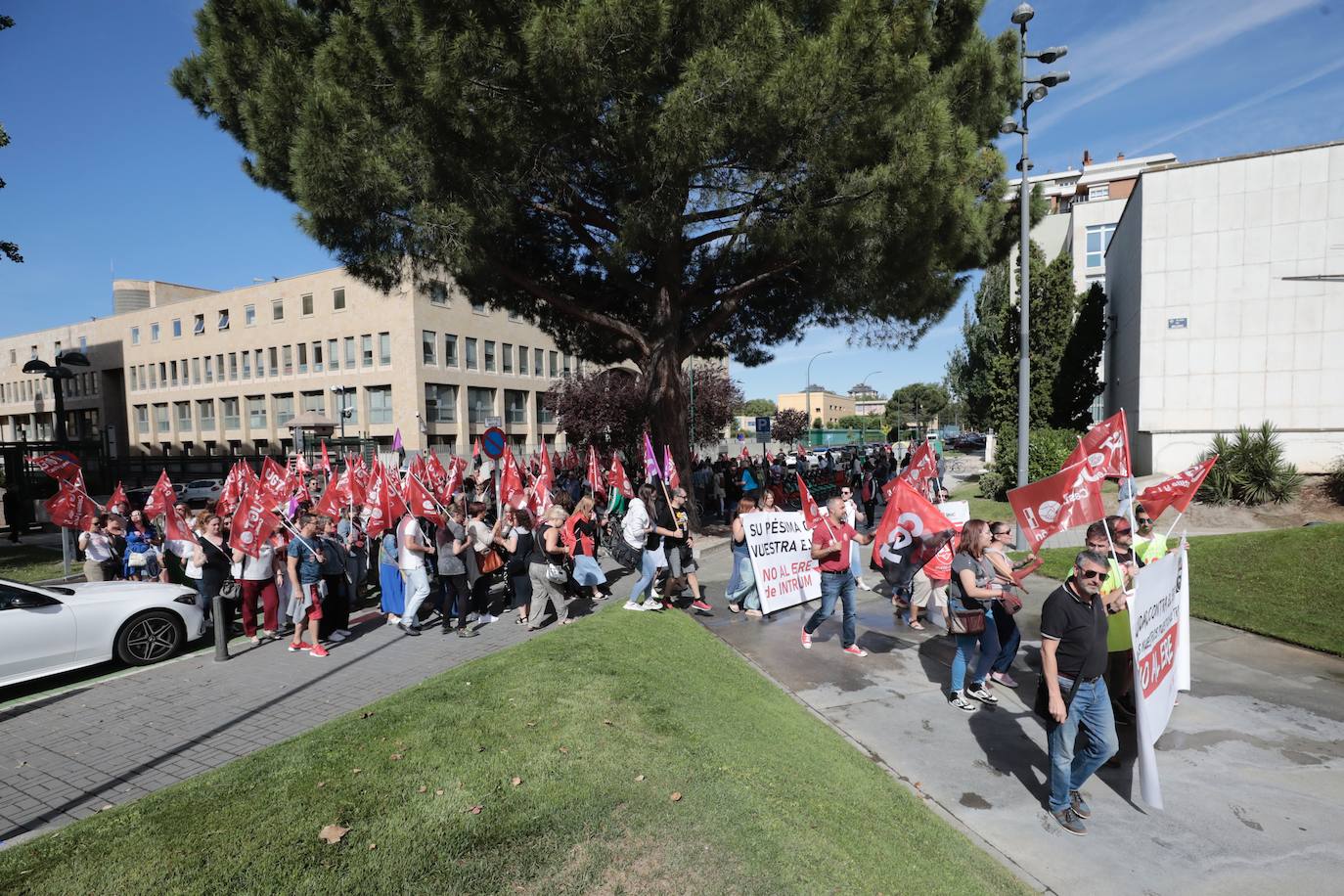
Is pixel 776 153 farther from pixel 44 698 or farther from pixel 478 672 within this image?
pixel 44 698

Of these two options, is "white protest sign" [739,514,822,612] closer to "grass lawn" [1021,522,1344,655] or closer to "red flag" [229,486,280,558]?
"grass lawn" [1021,522,1344,655]

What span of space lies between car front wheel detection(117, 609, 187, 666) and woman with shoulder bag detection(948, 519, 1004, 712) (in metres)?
8.60

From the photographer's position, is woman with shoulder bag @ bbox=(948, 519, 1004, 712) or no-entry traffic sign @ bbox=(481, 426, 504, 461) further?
no-entry traffic sign @ bbox=(481, 426, 504, 461)

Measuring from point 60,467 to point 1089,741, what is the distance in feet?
50.1

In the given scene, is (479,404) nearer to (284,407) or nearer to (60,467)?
(284,407)

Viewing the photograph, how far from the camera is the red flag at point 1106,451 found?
6.84m

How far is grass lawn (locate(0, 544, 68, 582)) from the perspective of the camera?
554 inches

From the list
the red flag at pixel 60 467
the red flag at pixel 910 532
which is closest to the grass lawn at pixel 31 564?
the red flag at pixel 60 467

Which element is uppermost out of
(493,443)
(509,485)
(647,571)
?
(493,443)

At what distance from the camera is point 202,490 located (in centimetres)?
3066

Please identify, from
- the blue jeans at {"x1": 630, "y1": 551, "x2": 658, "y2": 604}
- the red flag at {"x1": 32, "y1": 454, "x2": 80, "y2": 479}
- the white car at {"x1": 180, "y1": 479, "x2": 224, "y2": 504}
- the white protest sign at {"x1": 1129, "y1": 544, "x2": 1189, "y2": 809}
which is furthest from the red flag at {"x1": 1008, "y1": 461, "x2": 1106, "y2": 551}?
the white car at {"x1": 180, "y1": 479, "x2": 224, "y2": 504}

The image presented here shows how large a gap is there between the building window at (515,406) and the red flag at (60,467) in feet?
113

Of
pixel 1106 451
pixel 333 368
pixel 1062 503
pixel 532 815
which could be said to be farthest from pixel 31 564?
pixel 333 368

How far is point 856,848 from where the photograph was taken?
156 inches
